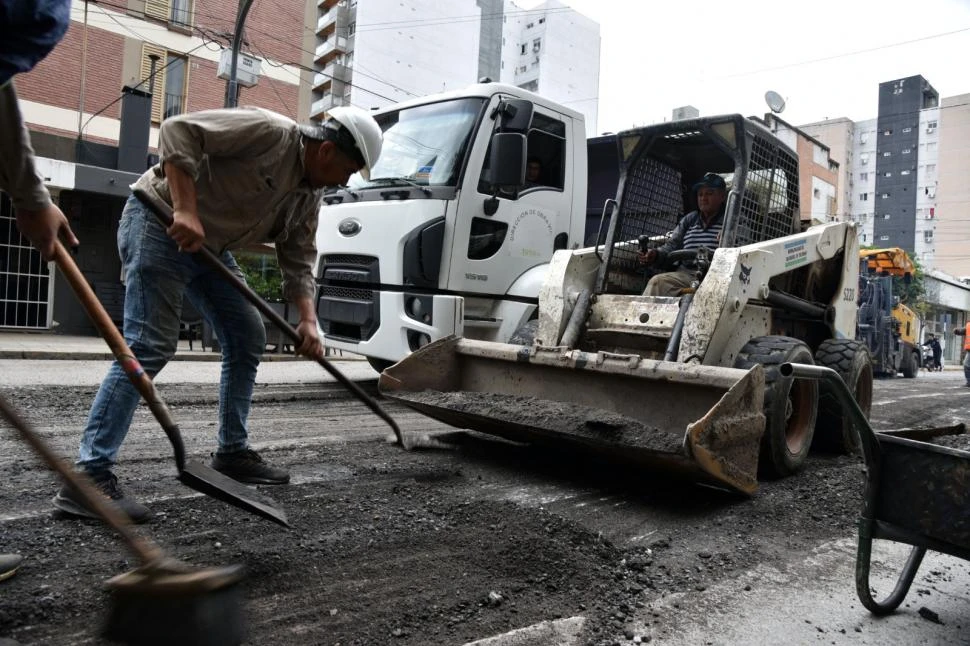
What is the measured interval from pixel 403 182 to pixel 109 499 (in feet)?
14.0

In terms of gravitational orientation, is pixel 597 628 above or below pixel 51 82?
below

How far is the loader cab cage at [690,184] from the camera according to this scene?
193 inches

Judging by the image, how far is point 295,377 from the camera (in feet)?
28.0

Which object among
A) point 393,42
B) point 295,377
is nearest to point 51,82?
point 295,377

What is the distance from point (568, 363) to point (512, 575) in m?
1.79

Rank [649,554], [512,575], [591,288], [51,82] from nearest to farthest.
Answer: [512,575]
[649,554]
[591,288]
[51,82]

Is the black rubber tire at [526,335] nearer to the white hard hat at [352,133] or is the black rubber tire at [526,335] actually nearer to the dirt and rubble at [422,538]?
the dirt and rubble at [422,538]

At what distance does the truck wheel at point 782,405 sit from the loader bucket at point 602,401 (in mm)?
547

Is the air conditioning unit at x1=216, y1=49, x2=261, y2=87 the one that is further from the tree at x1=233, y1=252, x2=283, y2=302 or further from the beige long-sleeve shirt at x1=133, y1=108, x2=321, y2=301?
the beige long-sleeve shirt at x1=133, y1=108, x2=321, y2=301

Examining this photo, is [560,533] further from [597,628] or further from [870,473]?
[870,473]

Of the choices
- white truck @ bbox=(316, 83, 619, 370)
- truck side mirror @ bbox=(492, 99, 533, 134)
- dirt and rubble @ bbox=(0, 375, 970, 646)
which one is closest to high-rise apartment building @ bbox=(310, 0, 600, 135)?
white truck @ bbox=(316, 83, 619, 370)

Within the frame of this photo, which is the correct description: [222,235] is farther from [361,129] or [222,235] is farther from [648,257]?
[648,257]

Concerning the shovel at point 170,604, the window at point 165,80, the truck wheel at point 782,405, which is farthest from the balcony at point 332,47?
the shovel at point 170,604

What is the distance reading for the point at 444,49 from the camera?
46656mm
